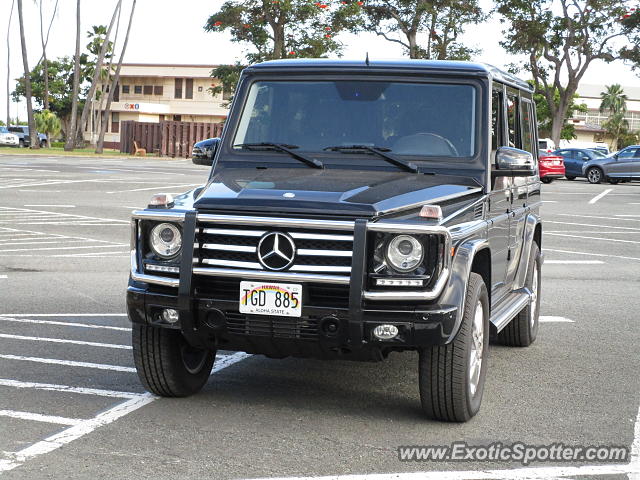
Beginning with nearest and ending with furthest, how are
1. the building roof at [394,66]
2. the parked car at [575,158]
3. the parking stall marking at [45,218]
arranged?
the building roof at [394,66] < the parking stall marking at [45,218] < the parked car at [575,158]

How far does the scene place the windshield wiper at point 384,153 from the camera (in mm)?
6348

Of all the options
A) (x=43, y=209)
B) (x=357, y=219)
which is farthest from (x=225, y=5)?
(x=357, y=219)

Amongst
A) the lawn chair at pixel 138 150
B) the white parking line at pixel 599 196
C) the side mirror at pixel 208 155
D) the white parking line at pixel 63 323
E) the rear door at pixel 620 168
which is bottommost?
the lawn chair at pixel 138 150

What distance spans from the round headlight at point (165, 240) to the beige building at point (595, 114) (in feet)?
386

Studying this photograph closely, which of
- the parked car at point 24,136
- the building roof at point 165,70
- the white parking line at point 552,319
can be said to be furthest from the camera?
the building roof at point 165,70

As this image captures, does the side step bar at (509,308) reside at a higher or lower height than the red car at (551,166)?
higher

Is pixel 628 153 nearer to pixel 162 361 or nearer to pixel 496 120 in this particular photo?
pixel 496 120

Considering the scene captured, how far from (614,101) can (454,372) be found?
120 meters

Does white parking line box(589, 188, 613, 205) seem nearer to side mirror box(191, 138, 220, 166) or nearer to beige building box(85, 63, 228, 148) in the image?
side mirror box(191, 138, 220, 166)

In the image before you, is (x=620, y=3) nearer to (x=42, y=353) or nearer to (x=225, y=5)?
(x=225, y=5)

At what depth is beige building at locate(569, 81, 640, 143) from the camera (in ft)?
396

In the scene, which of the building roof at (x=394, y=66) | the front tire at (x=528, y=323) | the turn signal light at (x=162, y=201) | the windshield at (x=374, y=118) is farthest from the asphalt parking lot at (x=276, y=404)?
the building roof at (x=394, y=66)

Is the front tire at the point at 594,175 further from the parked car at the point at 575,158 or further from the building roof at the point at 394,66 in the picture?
the building roof at the point at 394,66

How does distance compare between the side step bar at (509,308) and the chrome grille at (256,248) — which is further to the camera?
the side step bar at (509,308)
